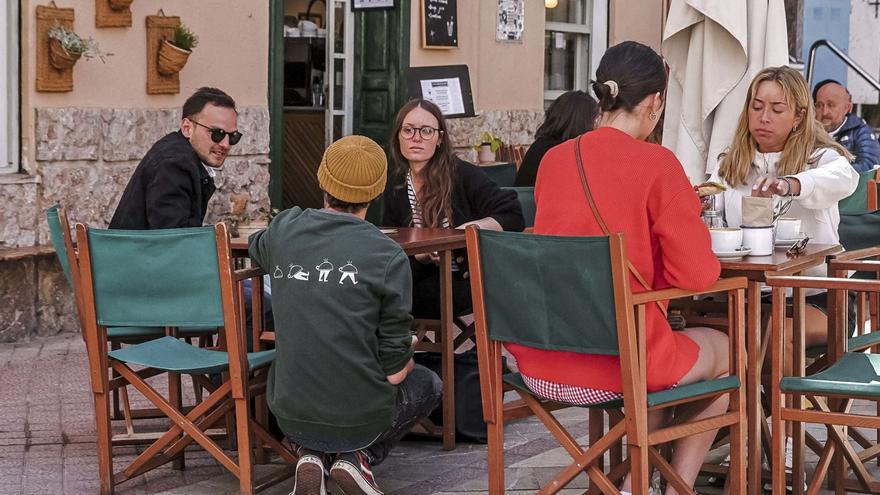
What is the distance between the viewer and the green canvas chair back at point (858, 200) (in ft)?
21.7

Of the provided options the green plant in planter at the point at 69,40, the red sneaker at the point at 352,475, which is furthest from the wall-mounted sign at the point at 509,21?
the red sneaker at the point at 352,475

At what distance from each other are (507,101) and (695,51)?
210 inches

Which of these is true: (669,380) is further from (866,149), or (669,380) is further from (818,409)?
(866,149)

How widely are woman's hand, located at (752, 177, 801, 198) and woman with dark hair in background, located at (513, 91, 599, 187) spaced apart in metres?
2.54

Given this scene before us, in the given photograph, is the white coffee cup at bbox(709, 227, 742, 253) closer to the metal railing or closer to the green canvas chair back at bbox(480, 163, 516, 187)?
the green canvas chair back at bbox(480, 163, 516, 187)

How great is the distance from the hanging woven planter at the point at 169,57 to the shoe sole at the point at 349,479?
4.18 m

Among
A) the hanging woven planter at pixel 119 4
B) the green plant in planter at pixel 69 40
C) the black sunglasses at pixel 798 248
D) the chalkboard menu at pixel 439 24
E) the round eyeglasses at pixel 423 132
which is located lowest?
the black sunglasses at pixel 798 248

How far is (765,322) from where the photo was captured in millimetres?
4934

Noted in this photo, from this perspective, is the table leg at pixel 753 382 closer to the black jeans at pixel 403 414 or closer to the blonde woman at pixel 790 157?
the blonde woman at pixel 790 157

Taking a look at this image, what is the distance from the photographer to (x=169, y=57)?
321 inches

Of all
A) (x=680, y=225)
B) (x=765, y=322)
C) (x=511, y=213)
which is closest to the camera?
(x=680, y=225)

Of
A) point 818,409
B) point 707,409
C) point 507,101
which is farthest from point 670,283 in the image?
point 507,101

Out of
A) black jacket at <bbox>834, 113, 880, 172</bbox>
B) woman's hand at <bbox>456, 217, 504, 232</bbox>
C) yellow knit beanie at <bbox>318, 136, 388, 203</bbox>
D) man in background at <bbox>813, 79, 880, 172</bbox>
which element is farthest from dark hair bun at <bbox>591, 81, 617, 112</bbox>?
man in background at <bbox>813, 79, 880, 172</bbox>

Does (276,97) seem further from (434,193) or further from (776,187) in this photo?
(776,187)
